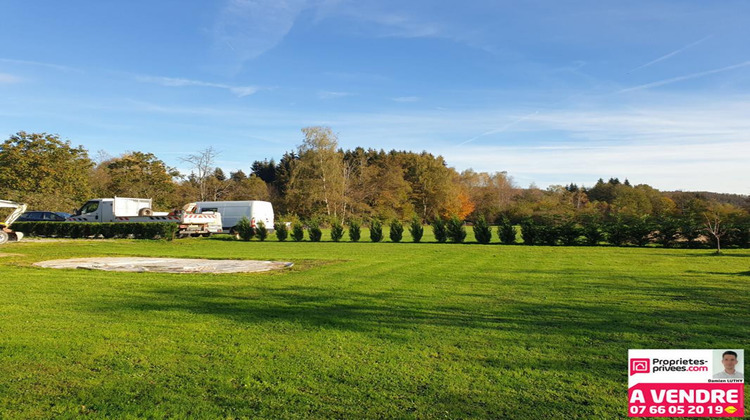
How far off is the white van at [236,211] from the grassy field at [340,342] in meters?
18.5

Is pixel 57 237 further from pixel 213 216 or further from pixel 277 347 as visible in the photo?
pixel 277 347

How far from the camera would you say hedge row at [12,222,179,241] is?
2144 cm

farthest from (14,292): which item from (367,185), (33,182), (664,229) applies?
(367,185)

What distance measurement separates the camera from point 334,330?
514cm

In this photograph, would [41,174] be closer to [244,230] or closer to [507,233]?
[244,230]

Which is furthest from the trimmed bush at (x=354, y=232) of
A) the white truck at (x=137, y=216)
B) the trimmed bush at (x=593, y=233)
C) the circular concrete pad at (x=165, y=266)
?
the circular concrete pad at (x=165, y=266)

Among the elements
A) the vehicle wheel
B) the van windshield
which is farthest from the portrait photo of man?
the van windshield

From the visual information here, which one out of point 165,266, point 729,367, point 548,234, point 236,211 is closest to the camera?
point 729,367

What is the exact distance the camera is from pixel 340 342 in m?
4.65

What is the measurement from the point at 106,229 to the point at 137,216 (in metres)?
1.96

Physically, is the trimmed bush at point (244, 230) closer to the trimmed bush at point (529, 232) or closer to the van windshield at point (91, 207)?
the van windshield at point (91, 207)

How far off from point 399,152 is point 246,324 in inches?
2526

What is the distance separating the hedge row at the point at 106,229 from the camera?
21.4 m

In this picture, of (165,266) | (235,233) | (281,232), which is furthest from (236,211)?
(165,266)
